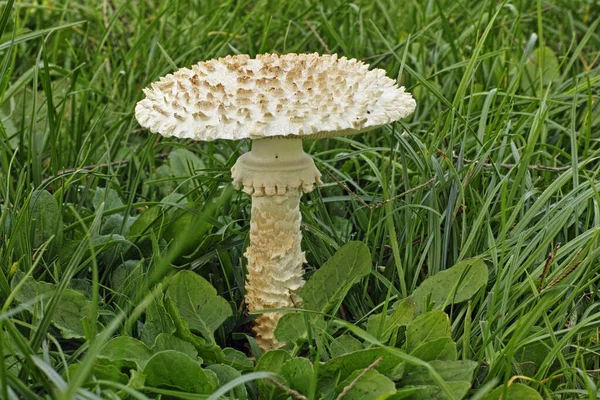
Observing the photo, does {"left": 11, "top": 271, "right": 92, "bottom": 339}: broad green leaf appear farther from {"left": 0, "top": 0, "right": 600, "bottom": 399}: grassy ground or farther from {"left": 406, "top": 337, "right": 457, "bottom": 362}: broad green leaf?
{"left": 406, "top": 337, "right": 457, "bottom": 362}: broad green leaf

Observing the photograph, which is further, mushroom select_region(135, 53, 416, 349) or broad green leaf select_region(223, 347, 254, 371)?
broad green leaf select_region(223, 347, 254, 371)

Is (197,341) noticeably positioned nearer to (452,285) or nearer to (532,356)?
(452,285)

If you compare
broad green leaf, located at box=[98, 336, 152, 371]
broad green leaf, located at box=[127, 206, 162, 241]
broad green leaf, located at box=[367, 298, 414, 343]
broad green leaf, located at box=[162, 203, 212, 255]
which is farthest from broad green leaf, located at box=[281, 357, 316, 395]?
broad green leaf, located at box=[127, 206, 162, 241]

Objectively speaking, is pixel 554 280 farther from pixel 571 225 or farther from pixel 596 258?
pixel 571 225

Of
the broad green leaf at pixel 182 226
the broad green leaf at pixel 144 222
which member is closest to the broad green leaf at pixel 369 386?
the broad green leaf at pixel 182 226

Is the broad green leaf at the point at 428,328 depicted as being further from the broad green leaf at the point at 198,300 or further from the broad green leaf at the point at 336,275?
the broad green leaf at the point at 198,300

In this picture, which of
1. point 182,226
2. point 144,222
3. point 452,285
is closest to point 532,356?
point 452,285
